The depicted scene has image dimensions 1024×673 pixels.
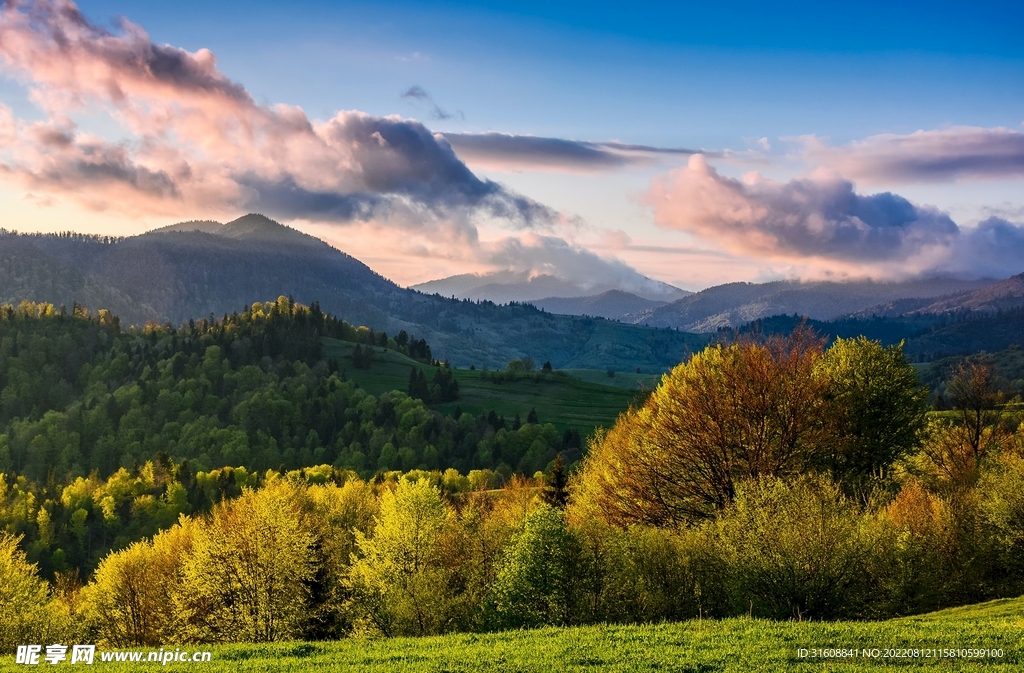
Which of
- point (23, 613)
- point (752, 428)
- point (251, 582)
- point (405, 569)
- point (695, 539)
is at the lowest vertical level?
point (23, 613)

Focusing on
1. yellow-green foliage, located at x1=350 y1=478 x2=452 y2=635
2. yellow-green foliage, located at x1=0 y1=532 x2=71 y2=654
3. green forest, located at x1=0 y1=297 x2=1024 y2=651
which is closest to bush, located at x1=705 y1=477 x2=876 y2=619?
green forest, located at x1=0 y1=297 x2=1024 y2=651

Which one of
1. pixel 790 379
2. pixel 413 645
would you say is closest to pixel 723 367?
pixel 790 379

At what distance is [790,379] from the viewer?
190ft

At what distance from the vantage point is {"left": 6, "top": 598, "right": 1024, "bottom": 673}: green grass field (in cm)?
2925

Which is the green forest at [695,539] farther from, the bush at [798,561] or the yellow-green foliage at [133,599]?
the yellow-green foliage at [133,599]

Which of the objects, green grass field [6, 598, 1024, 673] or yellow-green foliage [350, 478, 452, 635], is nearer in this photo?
green grass field [6, 598, 1024, 673]

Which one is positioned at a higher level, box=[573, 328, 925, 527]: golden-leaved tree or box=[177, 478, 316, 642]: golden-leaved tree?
box=[573, 328, 925, 527]: golden-leaved tree

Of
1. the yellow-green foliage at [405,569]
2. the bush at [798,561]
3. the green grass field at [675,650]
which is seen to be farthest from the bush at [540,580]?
the green grass field at [675,650]

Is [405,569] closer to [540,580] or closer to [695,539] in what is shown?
[540,580]

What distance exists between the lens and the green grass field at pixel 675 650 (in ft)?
96.0

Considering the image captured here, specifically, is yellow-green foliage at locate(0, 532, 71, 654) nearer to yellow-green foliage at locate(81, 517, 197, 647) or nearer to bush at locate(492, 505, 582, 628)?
yellow-green foliage at locate(81, 517, 197, 647)

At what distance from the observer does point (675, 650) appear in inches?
1271

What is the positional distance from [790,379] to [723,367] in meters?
5.02

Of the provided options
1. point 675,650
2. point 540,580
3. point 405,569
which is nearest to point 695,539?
point 540,580
